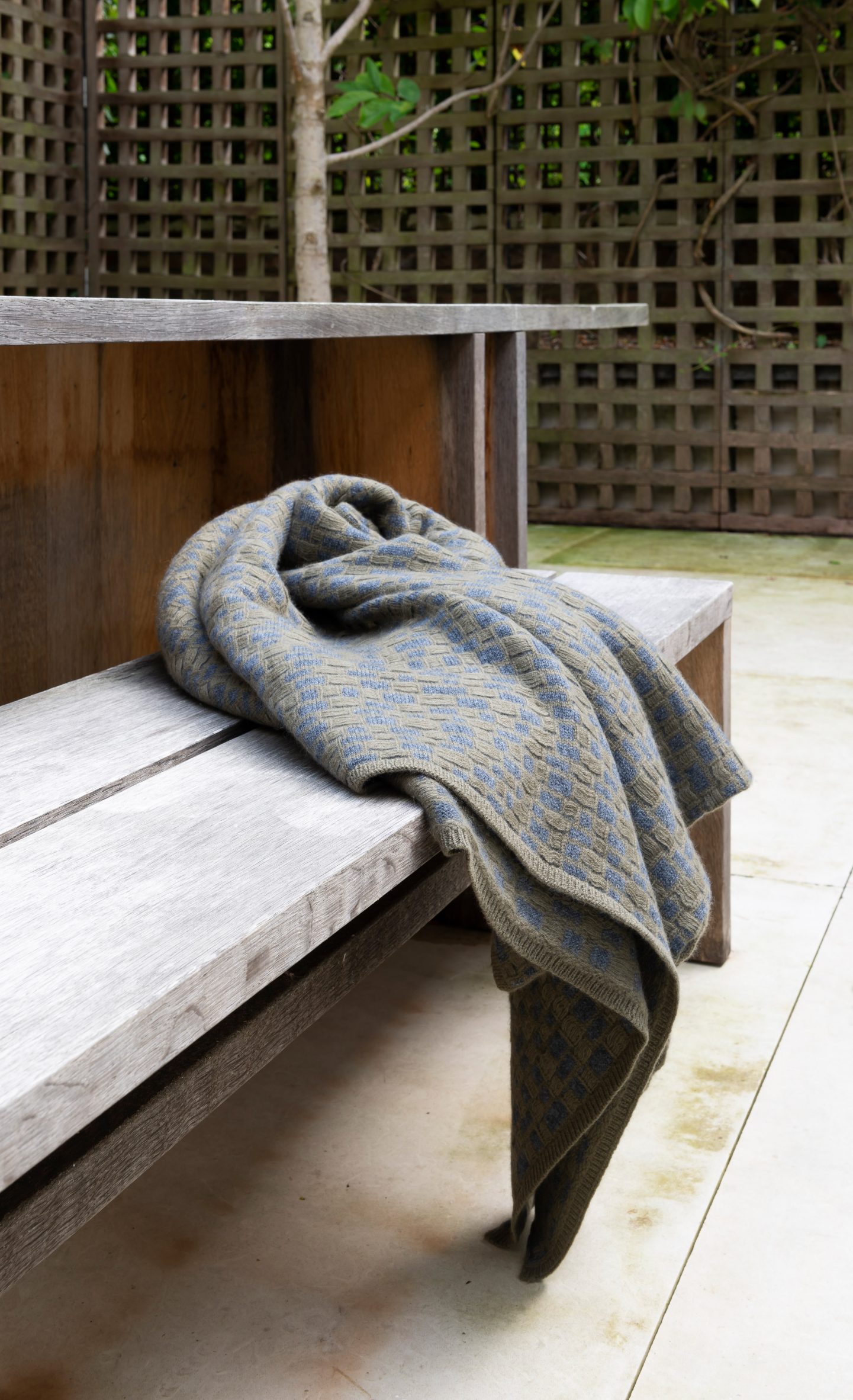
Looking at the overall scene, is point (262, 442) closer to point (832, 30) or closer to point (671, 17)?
point (671, 17)

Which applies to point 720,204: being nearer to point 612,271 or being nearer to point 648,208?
point 648,208

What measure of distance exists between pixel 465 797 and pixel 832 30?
4.59 m

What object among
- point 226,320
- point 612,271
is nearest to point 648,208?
point 612,271

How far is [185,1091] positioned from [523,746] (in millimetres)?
348

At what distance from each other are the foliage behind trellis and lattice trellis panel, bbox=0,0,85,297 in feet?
0.04

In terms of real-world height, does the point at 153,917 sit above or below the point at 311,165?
below

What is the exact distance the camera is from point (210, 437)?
6.59 ft

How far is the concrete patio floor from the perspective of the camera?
1115 mm

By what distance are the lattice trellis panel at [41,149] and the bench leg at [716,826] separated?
431cm

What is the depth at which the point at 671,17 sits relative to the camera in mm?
4578

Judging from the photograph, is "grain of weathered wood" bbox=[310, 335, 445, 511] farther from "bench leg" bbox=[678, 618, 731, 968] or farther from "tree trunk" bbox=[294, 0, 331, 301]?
"tree trunk" bbox=[294, 0, 331, 301]

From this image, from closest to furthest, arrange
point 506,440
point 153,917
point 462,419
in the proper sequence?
point 153,917 < point 462,419 < point 506,440

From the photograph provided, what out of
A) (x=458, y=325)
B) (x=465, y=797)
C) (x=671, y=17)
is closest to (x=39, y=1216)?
(x=465, y=797)

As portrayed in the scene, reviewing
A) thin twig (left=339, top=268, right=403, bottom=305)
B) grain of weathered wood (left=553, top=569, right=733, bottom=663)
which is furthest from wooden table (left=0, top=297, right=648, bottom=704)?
thin twig (left=339, top=268, right=403, bottom=305)
